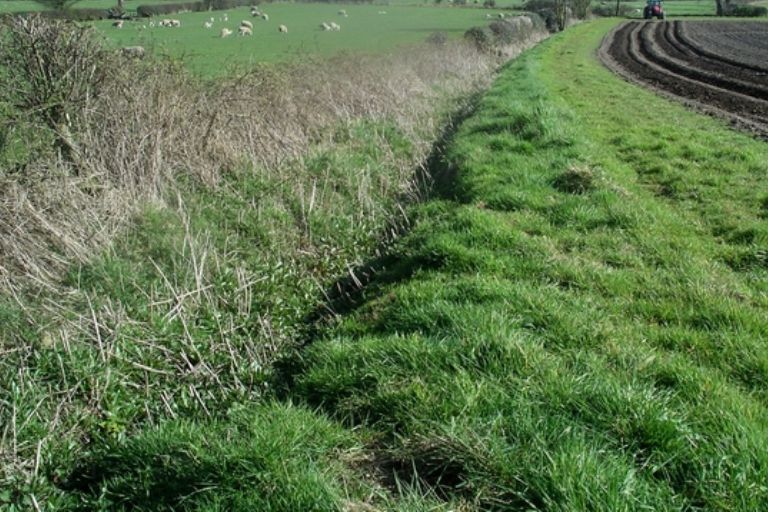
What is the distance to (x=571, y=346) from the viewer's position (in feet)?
13.4

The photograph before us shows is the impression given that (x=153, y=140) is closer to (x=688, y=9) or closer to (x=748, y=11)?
(x=748, y=11)

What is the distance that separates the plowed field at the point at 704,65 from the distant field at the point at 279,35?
8.15 m

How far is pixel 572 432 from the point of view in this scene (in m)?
3.15

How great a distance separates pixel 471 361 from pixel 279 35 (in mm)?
31255

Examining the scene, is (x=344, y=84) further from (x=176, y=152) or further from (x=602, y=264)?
(x=602, y=264)

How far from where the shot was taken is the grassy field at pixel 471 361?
9.73 feet

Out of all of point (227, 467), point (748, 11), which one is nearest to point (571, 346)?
point (227, 467)

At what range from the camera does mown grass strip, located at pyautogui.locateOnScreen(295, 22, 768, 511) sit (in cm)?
291

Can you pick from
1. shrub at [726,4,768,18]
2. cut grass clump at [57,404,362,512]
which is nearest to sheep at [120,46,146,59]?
cut grass clump at [57,404,362,512]

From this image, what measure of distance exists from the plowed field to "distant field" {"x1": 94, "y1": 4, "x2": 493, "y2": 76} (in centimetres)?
815

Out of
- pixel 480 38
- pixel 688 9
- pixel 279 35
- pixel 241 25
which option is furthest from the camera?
pixel 688 9

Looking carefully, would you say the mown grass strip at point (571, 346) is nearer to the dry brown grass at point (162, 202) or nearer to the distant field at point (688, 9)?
the dry brown grass at point (162, 202)

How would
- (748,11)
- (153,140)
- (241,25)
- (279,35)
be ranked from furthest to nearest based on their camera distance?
(748,11) → (241,25) → (279,35) → (153,140)

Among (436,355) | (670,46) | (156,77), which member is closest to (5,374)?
(436,355)
